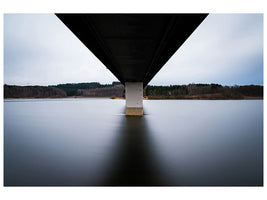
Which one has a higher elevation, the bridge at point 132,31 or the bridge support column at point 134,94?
the bridge at point 132,31

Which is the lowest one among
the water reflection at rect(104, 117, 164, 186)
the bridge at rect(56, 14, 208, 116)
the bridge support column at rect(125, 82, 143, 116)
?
the water reflection at rect(104, 117, 164, 186)

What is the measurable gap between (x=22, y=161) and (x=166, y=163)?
19.8 ft

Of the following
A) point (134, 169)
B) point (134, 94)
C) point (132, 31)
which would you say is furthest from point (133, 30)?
point (134, 94)

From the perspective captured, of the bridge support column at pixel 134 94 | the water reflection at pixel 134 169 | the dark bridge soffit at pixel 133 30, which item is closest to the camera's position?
the dark bridge soffit at pixel 133 30

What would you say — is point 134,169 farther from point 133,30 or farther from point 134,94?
point 134,94

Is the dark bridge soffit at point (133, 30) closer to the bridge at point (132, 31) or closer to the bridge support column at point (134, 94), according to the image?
the bridge at point (132, 31)

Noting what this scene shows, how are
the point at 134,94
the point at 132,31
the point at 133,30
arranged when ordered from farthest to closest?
the point at 134,94 → the point at 132,31 → the point at 133,30

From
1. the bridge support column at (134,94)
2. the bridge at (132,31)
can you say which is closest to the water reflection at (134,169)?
the bridge at (132,31)

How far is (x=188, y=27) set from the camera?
18.6ft

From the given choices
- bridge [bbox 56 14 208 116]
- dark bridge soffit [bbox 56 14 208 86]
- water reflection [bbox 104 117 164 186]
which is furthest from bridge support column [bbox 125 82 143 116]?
dark bridge soffit [bbox 56 14 208 86]

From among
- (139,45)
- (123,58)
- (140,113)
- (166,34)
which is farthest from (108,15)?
(140,113)

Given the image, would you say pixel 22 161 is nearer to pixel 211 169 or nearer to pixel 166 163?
pixel 166 163

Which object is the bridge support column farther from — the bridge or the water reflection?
the water reflection

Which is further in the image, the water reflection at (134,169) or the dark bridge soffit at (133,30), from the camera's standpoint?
the water reflection at (134,169)
